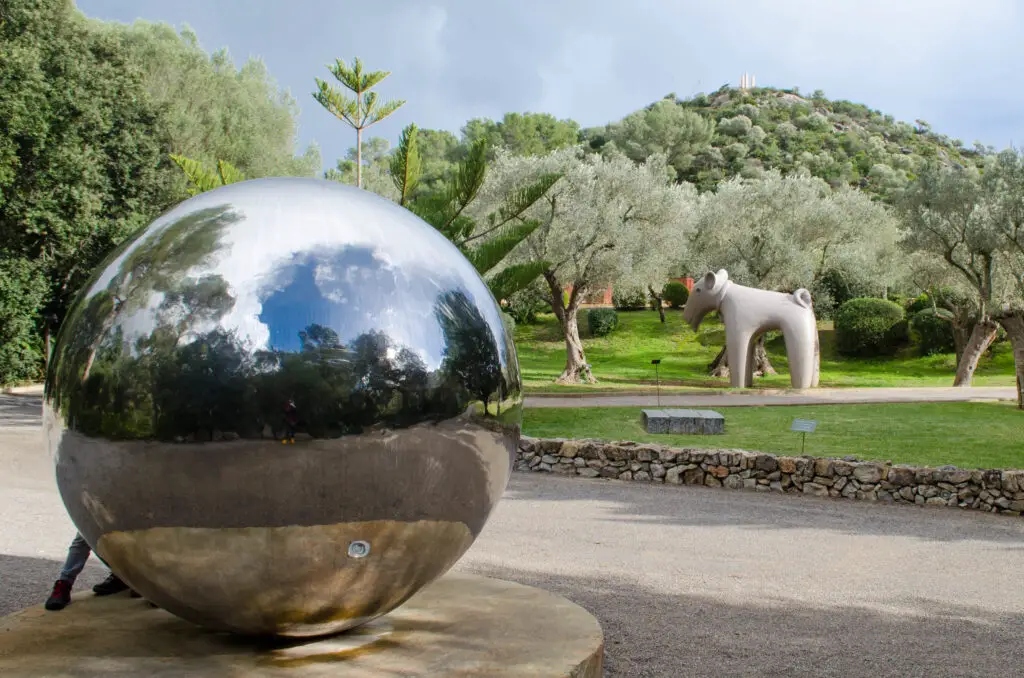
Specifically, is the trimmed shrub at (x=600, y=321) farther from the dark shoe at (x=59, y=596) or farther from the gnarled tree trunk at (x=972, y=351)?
the dark shoe at (x=59, y=596)

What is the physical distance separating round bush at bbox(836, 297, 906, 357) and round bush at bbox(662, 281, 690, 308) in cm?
1135

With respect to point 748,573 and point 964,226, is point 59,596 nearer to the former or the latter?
point 748,573

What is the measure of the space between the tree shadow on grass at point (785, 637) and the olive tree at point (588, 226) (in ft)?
72.8

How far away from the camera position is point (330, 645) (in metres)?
4.50

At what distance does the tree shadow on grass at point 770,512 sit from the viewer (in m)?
10.0

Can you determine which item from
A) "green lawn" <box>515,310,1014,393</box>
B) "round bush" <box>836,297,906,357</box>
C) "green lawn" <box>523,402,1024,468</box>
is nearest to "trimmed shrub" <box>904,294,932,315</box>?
"round bush" <box>836,297,906,357</box>

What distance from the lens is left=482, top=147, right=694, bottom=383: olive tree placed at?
96.0ft

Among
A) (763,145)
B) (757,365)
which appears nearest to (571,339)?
(757,365)

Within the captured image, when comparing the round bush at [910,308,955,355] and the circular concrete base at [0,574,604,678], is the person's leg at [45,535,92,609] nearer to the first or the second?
the circular concrete base at [0,574,604,678]

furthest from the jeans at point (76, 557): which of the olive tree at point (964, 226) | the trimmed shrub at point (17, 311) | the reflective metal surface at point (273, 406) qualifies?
the trimmed shrub at point (17, 311)

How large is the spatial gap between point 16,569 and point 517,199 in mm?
12528

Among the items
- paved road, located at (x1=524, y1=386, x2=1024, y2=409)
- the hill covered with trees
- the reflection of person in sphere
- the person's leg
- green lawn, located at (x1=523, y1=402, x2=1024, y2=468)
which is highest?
the hill covered with trees

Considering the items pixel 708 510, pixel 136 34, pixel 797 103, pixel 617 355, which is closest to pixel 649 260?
pixel 617 355

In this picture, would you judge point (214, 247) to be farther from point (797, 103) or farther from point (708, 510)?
point (797, 103)
